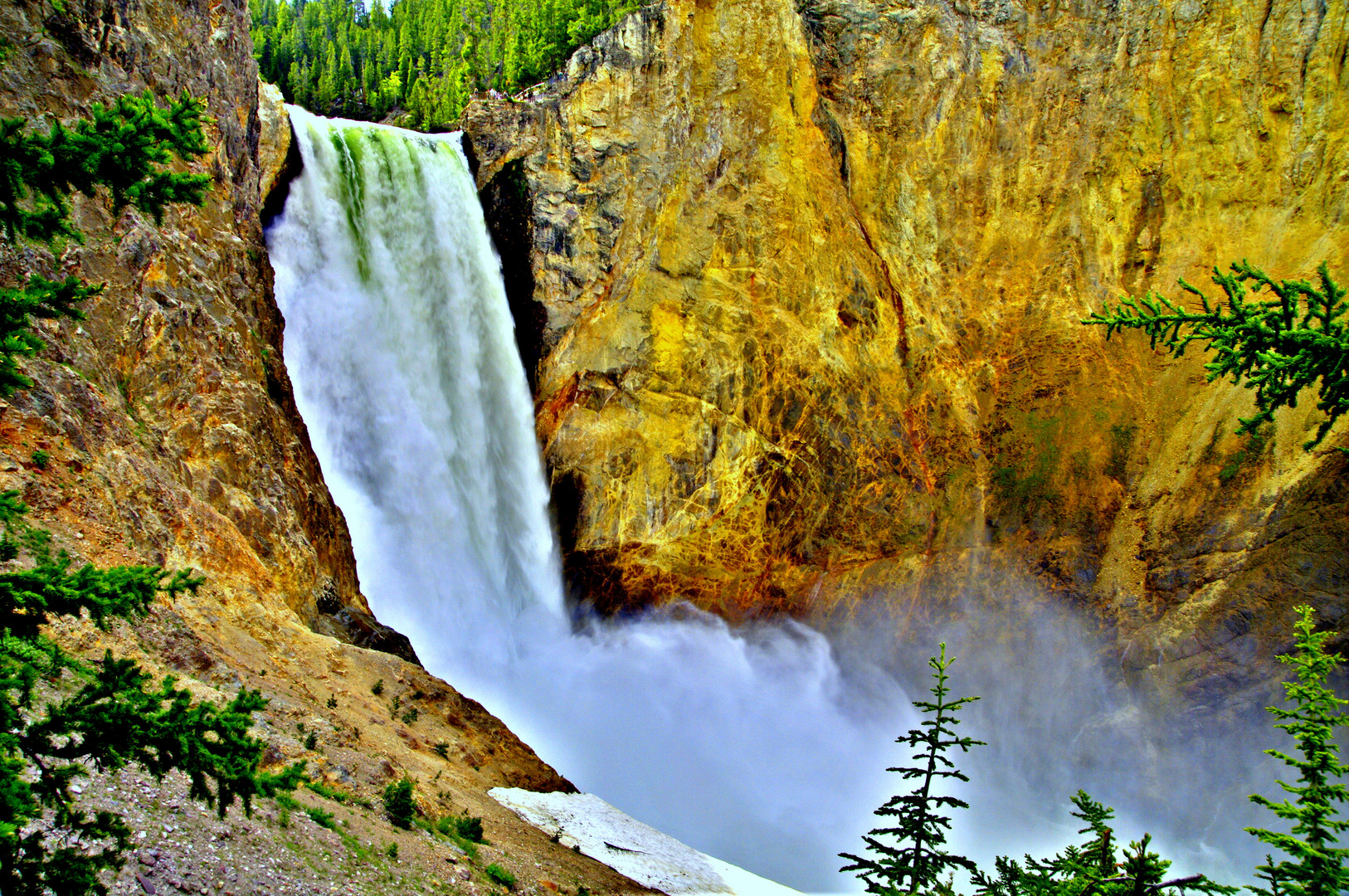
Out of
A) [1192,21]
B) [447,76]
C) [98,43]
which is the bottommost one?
[98,43]

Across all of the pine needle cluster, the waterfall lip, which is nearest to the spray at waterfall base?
the waterfall lip

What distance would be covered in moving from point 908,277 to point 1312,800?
22910 millimetres

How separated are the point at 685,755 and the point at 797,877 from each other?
12.6 feet

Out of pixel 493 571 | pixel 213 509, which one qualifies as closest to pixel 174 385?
pixel 213 509

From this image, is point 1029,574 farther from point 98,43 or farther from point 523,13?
point 523,13

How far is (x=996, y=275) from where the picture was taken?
2755 centimetres

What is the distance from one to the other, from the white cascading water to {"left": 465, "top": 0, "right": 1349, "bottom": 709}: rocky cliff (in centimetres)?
143

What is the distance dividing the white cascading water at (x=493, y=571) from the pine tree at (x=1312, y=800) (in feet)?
45.0

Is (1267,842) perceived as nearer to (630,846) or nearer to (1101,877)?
(1101,877)

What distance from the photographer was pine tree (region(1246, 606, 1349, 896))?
5551 mm

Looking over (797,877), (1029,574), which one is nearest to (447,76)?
(1029,574)

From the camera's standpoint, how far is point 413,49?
183ft

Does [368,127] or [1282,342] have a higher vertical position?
[368,127]

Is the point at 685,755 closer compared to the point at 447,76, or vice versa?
the point at 685,755
